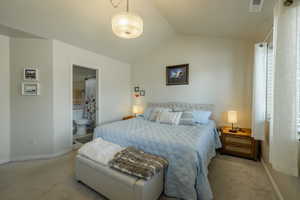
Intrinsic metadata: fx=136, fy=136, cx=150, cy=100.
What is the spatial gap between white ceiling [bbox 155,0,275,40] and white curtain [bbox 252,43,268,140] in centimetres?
Answer: 40

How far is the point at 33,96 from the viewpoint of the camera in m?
2.68

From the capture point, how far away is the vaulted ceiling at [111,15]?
6.70ft

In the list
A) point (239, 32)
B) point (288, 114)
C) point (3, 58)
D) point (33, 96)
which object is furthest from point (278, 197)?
point (3, 58)

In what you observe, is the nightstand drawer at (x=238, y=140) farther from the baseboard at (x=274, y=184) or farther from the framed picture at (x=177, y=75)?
the framed picture at (x=177, y=75)

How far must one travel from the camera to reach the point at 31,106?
269 cm

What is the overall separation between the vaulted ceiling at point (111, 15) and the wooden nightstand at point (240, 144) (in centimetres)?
197

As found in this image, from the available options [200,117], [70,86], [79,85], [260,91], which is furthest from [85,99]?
[260,91]

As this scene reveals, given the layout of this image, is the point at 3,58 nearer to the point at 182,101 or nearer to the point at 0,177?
the point at 0,177

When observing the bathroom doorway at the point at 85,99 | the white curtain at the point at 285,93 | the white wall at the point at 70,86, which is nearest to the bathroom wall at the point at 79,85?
the bathroom doorway at the point at 85,99

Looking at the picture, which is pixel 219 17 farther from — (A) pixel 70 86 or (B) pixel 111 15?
(A) pixel 70 86

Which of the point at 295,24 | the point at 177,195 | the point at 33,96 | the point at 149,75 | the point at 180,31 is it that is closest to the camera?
the point at 295,24

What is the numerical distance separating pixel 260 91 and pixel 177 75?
1.94m

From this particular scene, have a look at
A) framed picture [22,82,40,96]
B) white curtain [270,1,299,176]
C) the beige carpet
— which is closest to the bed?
the beige carpet

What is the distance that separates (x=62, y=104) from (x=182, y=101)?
292 cm
